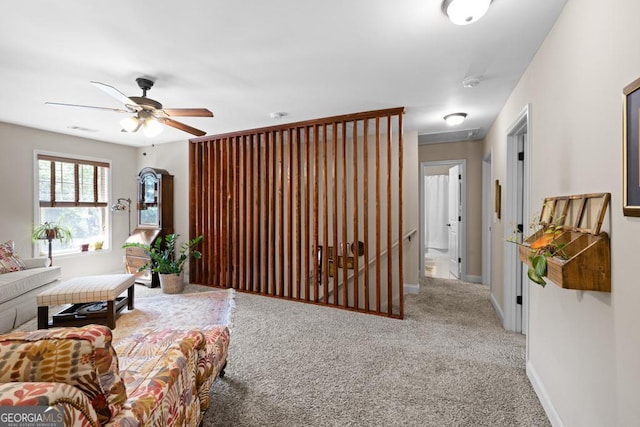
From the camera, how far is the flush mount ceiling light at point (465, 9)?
1.54 metres

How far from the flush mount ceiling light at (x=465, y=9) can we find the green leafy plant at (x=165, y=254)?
13.9 feet

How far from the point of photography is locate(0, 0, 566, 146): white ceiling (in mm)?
1750

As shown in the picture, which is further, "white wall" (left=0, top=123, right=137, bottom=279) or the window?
the window

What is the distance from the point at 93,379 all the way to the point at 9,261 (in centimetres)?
395

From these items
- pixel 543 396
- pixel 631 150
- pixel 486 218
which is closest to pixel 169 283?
pixel 543 396

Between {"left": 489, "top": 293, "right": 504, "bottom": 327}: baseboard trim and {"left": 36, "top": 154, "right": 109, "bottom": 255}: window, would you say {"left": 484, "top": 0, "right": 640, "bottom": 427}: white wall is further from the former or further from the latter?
{"left": 36, "top": 154, "right": 109, "bottom": 255}: window

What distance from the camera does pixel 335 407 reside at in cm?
187

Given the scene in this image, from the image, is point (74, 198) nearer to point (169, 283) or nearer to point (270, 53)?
point (169, 283)

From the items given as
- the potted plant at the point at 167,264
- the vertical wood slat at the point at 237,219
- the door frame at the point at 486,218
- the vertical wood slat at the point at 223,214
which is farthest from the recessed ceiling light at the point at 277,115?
the door frame at the point at 486,218

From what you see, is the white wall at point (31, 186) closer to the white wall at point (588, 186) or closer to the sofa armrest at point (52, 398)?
the sofa armrest at point (52, 398)

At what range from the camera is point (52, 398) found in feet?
2.39

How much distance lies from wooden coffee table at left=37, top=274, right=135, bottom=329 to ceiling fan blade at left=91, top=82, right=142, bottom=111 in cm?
187

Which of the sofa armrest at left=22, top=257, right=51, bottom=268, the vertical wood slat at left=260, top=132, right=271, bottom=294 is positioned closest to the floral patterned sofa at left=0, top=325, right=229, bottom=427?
the vertical wood slat at left=260, top=132, right=271, bottom=294

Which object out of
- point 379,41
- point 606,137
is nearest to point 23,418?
point 606,137
